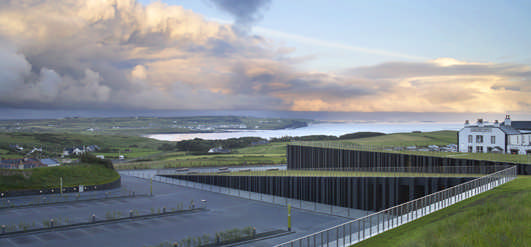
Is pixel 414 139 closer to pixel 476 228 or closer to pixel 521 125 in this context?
pixel 521 125

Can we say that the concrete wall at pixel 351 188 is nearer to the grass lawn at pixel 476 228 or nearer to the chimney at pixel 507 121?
the grass lawn at pixel 476 228

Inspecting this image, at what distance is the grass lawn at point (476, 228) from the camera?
10.4 meters

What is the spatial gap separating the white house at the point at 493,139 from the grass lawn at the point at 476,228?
32853 millimetres

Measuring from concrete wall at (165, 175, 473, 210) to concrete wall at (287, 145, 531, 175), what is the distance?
92.1 inches

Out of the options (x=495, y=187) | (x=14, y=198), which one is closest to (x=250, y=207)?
(x=495, y=187)

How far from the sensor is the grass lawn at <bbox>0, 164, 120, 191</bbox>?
35.8 meters

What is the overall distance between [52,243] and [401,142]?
94941 millimetres

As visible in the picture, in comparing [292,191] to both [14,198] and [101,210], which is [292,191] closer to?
[101,210]

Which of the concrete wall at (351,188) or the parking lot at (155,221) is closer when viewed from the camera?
the parking lot at (155,221)

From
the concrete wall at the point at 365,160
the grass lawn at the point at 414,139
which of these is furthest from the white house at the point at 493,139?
the grass lawn at the point at 414,139

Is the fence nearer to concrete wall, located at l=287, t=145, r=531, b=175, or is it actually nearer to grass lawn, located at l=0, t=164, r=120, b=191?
concrete wall, located at l=287, t=145, r=531, b=175

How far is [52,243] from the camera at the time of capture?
20141mm

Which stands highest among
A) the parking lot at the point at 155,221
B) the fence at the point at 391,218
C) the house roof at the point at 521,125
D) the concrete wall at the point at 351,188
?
the house roof at the point at 521,125

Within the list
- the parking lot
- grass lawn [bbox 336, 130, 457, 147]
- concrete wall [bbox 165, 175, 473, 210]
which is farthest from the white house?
grass lawn [bbox 336, 130, 457, 147]
